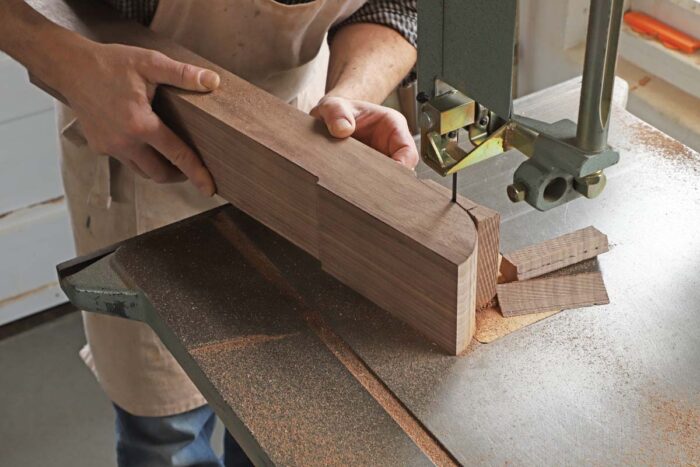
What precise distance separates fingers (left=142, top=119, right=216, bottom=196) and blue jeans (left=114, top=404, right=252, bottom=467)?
1.83ft

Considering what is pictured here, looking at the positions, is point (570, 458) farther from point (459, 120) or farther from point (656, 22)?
point (656, 22)

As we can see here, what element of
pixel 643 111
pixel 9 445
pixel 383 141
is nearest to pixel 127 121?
pixel 383 141

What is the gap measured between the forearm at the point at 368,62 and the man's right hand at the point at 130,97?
0.30 metres

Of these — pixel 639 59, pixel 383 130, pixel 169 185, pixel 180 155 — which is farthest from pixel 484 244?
pixel 639 59

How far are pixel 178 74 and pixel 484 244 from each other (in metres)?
0.48

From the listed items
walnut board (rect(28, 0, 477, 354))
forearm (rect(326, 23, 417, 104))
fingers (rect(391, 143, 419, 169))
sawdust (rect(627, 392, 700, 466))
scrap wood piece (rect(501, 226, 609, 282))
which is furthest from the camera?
forearm (rect(326, 23, 417, 104))

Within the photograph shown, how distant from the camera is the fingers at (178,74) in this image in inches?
49.4

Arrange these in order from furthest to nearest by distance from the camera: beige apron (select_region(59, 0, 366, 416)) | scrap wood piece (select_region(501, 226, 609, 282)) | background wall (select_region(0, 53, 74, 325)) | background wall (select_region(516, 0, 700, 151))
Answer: background wall (select_region(0, 53, 74, 325)), background wall (select_region(516, 0, 700, 151)), beige apron (select_region(59, 0, 366, 416)), scrap wood piece (select_region(501, 226, 609, 282))

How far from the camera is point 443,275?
102 cm

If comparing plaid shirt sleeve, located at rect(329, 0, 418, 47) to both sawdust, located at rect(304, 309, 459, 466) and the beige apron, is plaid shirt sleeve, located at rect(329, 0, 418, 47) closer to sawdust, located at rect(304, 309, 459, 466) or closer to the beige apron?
the beige apron

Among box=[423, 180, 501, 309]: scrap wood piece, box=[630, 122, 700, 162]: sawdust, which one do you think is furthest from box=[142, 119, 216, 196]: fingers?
box=[630, 122, 700, 162]: sawdust

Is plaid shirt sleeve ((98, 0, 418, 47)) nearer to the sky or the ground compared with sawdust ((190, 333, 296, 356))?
nearer to the sky

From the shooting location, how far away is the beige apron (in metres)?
1.43

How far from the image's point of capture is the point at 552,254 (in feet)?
3.89
